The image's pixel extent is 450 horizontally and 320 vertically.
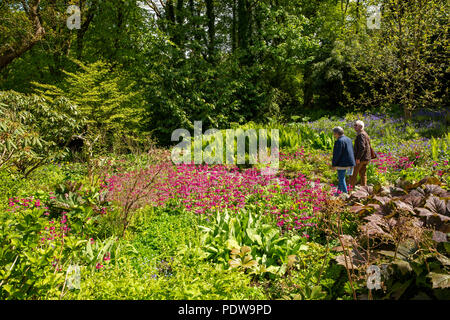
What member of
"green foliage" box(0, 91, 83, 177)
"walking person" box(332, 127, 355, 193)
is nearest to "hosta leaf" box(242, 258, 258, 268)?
"walking person" box(332, 127, 355, 193)

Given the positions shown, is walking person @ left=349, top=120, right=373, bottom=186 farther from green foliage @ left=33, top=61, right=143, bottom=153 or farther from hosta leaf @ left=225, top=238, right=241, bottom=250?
green foliage @ left=33, top=61, right=143, bottom=153

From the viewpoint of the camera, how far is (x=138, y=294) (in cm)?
224

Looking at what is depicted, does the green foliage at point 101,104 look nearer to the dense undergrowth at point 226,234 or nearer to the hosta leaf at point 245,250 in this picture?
the dense undergrowth at point 226,234

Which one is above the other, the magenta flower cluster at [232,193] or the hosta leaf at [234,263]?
Answer: the magenta flower cluster at [232,193]

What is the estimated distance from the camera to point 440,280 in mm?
2016

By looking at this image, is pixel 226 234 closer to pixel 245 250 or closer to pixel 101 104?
pixel 245 250

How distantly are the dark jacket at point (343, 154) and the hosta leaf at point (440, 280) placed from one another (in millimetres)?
3547

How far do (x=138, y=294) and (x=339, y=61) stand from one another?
47.9 feet

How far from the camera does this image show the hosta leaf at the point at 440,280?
1.99 m

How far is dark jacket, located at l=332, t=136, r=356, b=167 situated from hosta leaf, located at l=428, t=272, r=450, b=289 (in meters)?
3.55

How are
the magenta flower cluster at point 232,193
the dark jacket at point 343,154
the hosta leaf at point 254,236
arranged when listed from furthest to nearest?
1. the dark jacket at point 343,154
2. the magenta flower cluster at point 232,193
3. the hosta leaf at point 254,236

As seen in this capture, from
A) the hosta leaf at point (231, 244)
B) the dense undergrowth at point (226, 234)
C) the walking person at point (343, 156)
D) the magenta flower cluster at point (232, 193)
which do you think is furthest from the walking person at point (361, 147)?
the hosta leaf at point (231, 244)

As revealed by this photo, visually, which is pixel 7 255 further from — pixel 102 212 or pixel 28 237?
pixel 102 212

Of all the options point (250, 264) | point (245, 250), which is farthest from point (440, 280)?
point (245, 250)
